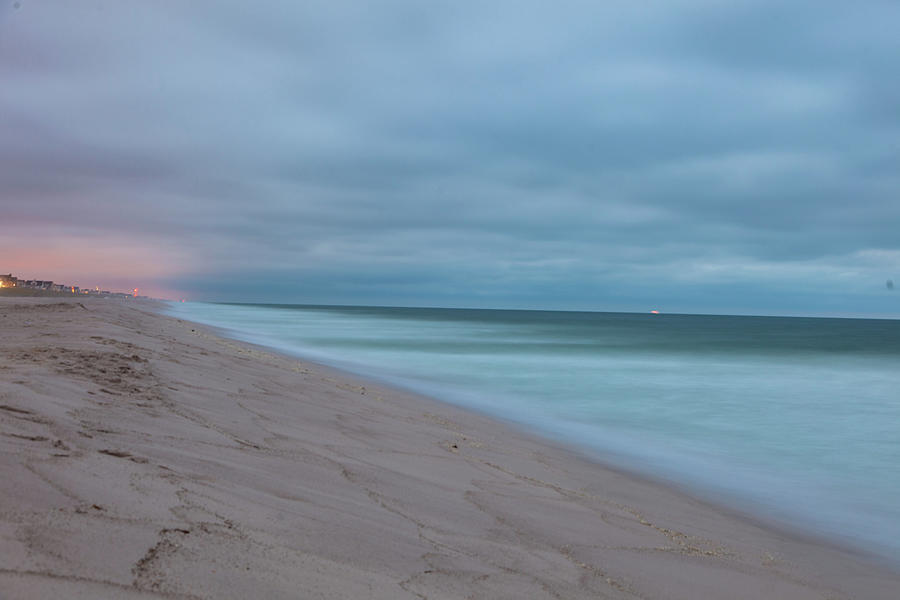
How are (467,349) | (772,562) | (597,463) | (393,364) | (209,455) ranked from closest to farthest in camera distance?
(209,455)
(772,562)
(597,463)
(393,364)
(467,349)

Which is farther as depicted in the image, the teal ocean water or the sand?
the teal ocean water

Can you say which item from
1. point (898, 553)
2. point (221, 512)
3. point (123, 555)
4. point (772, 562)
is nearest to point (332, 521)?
point (221, 512)

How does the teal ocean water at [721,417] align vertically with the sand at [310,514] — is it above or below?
below

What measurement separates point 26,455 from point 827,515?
571 centimetres

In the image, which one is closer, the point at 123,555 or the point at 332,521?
the point at 123,555

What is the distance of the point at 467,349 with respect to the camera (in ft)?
78.8

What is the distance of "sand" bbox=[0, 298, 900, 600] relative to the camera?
6.33ft

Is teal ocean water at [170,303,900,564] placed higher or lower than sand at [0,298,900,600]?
lower

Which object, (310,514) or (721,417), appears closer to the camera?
(310,514)

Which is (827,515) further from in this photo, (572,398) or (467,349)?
(467,349)

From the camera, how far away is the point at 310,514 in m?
2.65

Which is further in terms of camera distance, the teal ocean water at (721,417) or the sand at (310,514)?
the teal ocean water at (721,417)

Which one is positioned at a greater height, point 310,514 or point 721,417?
point 310,514

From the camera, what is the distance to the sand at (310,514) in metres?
1.93
